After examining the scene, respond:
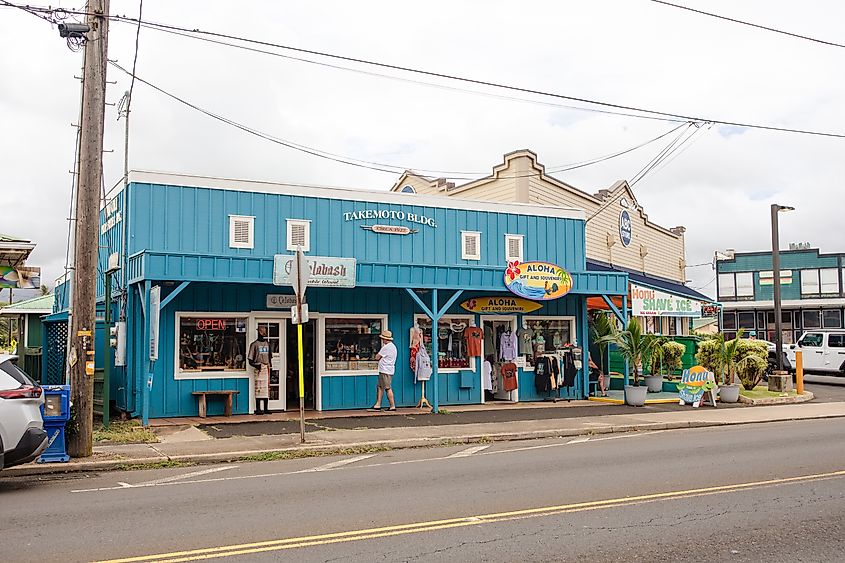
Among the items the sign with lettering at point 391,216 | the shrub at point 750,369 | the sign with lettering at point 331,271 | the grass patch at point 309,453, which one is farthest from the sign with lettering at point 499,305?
the grass patch at point 309,453

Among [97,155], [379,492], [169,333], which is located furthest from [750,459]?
[169,333]

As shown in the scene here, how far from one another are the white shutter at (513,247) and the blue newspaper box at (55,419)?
12054 millimetres

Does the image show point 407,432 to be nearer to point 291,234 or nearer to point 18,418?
point 291,234

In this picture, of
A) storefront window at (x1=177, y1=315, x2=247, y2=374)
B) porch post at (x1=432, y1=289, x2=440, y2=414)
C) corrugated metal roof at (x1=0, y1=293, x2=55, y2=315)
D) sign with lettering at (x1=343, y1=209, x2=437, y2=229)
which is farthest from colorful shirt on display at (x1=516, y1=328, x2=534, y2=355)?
corrugated metal roof at (x1=0, y1=293, x2=55, y2=315)

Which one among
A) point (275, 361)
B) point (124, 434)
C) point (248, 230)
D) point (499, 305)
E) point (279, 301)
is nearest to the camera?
point (124, 434)

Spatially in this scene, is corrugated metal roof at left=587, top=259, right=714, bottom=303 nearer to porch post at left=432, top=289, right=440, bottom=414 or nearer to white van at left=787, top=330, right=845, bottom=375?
white van at left=787, top=330, right=845, bottom=375

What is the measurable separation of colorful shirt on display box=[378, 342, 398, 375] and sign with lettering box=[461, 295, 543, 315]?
2857 mm

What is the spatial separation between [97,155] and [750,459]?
401 inches

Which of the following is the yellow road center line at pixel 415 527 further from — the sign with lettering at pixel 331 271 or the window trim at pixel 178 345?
the window trim at pixel 178 345

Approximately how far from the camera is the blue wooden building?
56.3 feet

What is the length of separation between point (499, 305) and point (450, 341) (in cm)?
157

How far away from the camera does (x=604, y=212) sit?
29.6m

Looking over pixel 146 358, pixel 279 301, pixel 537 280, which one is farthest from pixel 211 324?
pixel 537 280

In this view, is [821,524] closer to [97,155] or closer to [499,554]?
[499,554]
